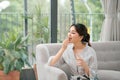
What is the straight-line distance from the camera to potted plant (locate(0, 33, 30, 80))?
11.9ft

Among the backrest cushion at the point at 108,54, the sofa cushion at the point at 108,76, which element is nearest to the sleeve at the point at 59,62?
the sofa cushion at the point at 108,76

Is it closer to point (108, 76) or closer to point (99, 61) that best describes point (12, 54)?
point (99, 61)

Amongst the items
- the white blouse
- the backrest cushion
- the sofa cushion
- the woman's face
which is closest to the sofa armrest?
the white blouse

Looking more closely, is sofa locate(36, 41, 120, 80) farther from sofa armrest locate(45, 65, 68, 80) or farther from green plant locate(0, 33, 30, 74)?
green plant locate(0, 33, 30, 74)

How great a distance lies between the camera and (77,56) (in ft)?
10.2

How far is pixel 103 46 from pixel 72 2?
124 centimetres

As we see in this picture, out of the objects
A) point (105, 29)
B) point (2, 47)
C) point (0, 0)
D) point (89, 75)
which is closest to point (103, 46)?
point (105, 29)

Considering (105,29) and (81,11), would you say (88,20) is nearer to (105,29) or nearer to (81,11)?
(81,11)

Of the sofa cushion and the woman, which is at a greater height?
the woman

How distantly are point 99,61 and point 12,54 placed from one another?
1164 mm

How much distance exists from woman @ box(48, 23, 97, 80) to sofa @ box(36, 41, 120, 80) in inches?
6.3

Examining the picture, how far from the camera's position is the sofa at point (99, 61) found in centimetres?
305

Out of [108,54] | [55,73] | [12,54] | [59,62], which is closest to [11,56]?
[12,54]

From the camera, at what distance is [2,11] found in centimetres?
457
